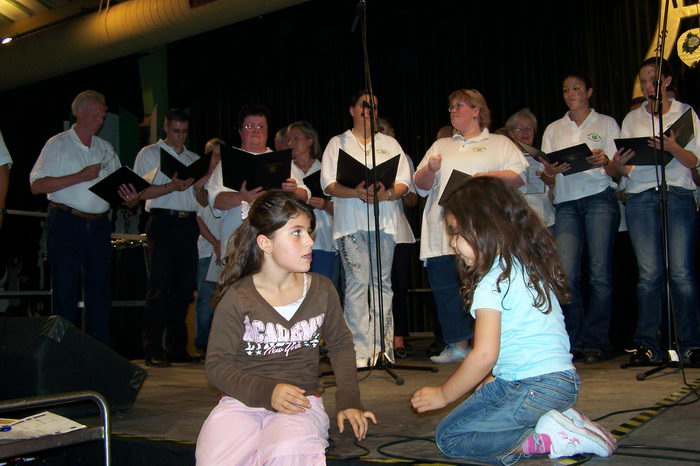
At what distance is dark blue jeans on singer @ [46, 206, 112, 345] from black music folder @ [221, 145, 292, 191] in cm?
92

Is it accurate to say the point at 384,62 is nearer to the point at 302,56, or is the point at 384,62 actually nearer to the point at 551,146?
the point at 302,56

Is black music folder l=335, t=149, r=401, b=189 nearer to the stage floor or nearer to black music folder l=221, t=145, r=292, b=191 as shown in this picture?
black music folder l=221, t=145, r=292, b=191

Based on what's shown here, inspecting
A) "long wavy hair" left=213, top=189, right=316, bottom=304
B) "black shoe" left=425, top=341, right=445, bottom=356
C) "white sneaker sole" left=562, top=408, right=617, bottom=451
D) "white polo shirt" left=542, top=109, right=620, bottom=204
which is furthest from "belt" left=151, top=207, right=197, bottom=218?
"white sneaker sole" left=562, top=408, right=617, bottom=451

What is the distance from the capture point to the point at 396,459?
6.10 feet

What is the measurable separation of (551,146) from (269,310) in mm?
2675

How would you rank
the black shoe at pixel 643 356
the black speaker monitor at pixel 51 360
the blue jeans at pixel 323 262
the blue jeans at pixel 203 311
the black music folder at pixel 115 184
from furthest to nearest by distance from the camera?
the blue jeans at pixel 203 311 < the blue jeans at pixel 323 262 < the black music folder at pixel 115 184 < the black shoe at pixel 643 356 < the black speaker monitor at pixel 51 360

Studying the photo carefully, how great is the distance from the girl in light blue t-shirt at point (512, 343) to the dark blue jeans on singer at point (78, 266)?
2.71 meters

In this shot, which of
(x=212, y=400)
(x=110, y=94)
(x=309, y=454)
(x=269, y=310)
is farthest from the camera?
(x=110, y=94)

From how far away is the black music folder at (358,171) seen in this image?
3.66 meters

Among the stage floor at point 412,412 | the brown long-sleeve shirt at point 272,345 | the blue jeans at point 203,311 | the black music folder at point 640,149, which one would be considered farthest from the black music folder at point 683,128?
the blue jeans at point 203,311

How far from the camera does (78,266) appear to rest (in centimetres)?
402

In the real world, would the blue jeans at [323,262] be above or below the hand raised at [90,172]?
below

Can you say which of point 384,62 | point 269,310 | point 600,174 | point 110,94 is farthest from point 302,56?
point 269,310

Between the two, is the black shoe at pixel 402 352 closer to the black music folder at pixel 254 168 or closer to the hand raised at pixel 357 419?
the black music folder at pixel 254 168
